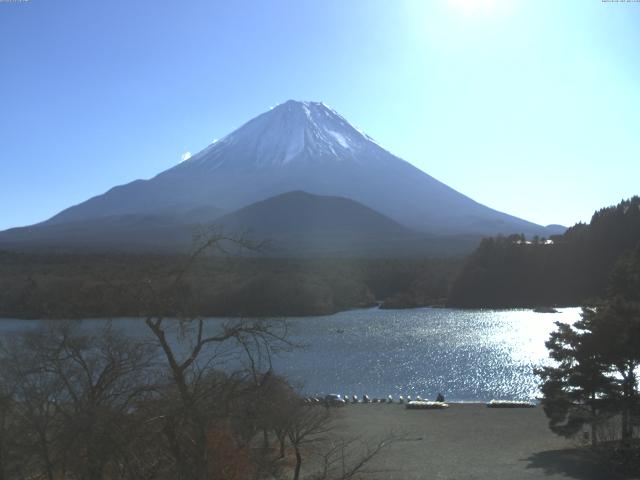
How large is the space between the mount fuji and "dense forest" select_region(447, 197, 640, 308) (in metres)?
29.5

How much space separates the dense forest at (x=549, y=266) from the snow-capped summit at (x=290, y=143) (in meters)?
49.3

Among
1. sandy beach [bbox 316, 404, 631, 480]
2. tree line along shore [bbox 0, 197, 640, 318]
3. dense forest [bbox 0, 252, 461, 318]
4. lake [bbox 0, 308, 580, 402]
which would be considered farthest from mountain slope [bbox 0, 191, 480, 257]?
sandy beach [bbox 316, 404, 631, 480]

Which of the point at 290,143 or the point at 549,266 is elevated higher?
the point at 290,143

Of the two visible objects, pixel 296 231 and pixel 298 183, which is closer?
pixel 296 231

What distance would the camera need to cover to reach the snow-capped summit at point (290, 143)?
97000 mm

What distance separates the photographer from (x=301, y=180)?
3602 inches

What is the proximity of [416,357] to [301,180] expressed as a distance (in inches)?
2776

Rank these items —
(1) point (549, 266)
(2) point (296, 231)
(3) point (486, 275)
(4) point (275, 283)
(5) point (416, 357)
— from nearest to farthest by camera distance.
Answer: (5) point (416, 357) < (4) point (275, 283) < (3) point (486, 275) < (1) point (549, 266) < (2) point (296, 231)

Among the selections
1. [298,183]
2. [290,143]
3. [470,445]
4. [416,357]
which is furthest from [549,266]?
[290,143]

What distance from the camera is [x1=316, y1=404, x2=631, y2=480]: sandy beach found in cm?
919

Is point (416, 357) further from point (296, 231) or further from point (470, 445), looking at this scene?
point (296, 231)

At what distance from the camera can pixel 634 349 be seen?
9484 millimetres

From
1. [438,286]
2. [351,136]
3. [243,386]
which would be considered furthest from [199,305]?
[351,136]

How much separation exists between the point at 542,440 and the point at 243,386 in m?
8.68
